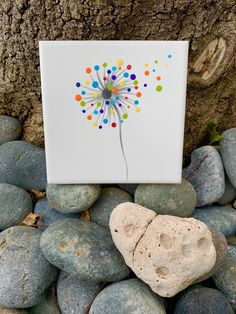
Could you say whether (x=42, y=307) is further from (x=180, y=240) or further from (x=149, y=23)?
(x=149, y=23)

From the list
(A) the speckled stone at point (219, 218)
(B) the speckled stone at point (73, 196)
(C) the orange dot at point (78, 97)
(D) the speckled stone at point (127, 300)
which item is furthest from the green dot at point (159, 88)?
(D) the speckled stone at point (127, 300)

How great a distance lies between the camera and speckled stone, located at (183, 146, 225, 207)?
1.25m

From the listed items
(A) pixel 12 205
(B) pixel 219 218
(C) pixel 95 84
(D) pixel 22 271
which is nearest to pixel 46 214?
(A) pixel 12 205

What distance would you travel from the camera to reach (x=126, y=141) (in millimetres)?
1117

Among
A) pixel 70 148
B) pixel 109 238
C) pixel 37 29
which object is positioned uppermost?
pixel 37 29

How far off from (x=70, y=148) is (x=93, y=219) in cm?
26

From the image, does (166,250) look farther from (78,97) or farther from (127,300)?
(78,97)

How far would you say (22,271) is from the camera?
1.04m

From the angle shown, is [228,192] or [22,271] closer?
[22,271]

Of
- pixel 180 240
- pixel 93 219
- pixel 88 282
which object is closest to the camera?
pixel 180 240

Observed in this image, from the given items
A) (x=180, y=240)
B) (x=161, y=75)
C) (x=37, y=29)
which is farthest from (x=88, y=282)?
(x=37, y=29)

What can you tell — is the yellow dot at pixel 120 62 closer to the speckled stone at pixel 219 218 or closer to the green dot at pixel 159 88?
the green dot at pixel 159 88

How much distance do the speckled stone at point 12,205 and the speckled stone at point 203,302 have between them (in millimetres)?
579

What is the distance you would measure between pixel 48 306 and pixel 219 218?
63cm
